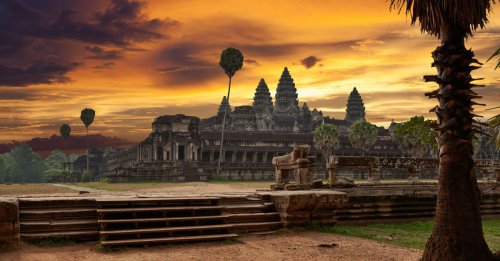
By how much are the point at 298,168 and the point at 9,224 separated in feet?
24.6

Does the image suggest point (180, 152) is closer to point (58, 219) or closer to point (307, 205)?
point (307, 205)

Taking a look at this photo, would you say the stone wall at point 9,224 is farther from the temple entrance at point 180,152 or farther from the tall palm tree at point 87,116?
the tall palm tree at point 87,116

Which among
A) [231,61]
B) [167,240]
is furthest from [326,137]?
[167,240]

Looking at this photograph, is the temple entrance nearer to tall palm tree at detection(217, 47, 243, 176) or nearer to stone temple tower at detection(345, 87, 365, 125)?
tall palm tree at detection(217, 47, 243, 176)

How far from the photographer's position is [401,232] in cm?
1162

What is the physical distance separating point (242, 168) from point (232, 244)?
6451 cm

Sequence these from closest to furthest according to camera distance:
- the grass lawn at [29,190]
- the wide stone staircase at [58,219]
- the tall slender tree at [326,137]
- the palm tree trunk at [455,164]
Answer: the palm tree trunk at [455,164]
the wide stone staircase at [58,219]
the grass lawn at [29,190]
the tall slender tree at [326,137]

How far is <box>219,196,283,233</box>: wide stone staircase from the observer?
1054 centimetres

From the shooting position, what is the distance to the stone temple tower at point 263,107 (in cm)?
12900

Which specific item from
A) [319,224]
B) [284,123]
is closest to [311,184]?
[319,224]

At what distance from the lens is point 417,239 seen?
34.9 feet

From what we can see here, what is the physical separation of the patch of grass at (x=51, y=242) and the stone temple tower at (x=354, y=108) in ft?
429

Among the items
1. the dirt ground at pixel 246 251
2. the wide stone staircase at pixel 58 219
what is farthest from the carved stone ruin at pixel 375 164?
the wide stone staircase at pixel 58 219

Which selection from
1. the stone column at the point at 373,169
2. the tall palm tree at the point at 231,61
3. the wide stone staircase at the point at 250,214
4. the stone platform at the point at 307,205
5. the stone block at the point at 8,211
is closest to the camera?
the stone block at the point at 8,211
